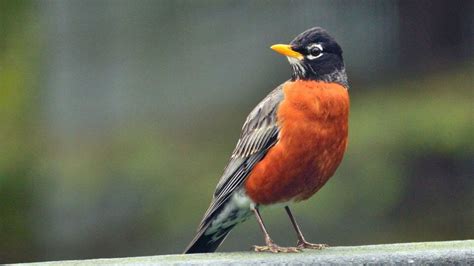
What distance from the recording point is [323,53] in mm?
4340

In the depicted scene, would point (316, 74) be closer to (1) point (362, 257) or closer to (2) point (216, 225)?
(2) point (216, 225)

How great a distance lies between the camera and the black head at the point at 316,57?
4277 millimetres

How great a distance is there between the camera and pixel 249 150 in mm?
4336

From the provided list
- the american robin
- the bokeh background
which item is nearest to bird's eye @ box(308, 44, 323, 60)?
the american robin

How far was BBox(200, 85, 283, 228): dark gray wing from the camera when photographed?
14.1ft

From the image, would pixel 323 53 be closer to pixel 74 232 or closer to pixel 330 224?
pixel 330 224

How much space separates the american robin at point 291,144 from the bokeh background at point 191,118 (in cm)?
107

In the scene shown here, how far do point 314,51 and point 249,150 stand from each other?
416mm

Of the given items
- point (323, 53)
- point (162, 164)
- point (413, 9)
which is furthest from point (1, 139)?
point (413, 9)

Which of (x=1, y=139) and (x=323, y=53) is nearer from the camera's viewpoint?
(x=323, y=53)

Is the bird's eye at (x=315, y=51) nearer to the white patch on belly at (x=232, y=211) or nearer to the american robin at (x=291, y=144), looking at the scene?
the american robin at (x=291, y=144)

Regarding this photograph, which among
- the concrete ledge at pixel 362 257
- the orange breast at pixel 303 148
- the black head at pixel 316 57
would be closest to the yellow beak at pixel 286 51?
the black head at pixel 316 57

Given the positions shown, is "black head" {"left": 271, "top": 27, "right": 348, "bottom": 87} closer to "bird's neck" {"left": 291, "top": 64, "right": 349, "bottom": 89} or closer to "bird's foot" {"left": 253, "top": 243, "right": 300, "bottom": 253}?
"bird's neck" {"left": 291, "top": 64, "right": 349, "bottom": 89}

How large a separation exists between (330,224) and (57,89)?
194 centimetres
